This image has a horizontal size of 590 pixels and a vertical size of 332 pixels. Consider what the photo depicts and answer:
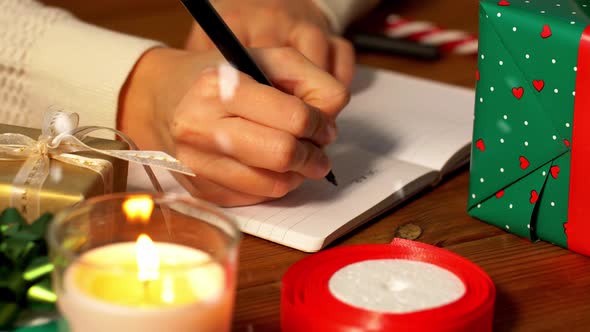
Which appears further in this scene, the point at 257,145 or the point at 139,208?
the point at 257,145

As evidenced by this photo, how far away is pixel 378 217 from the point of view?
80 cm

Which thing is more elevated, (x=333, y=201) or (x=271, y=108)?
(x=271, y=108)

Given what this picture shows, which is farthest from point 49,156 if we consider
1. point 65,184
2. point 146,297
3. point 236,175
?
point 146,297

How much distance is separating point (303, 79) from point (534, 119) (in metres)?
0.21

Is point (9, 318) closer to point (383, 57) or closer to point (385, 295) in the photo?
point (385, 295)

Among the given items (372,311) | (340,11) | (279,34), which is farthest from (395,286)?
(340,11)

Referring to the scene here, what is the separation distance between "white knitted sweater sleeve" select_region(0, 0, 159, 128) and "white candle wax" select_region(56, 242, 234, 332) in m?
0.44

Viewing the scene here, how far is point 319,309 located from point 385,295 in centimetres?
4

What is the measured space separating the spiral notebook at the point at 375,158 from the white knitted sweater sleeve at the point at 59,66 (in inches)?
5.5

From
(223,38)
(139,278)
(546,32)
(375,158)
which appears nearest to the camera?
(139,278)

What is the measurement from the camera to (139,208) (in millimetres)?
566

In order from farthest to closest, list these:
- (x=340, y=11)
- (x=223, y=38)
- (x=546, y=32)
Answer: (x=340, y=11) < (x=223, y=38) < (x=546, y=32)

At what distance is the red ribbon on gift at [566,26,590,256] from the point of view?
669 mm

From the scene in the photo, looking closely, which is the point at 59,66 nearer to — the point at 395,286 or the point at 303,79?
the point at 303,79
